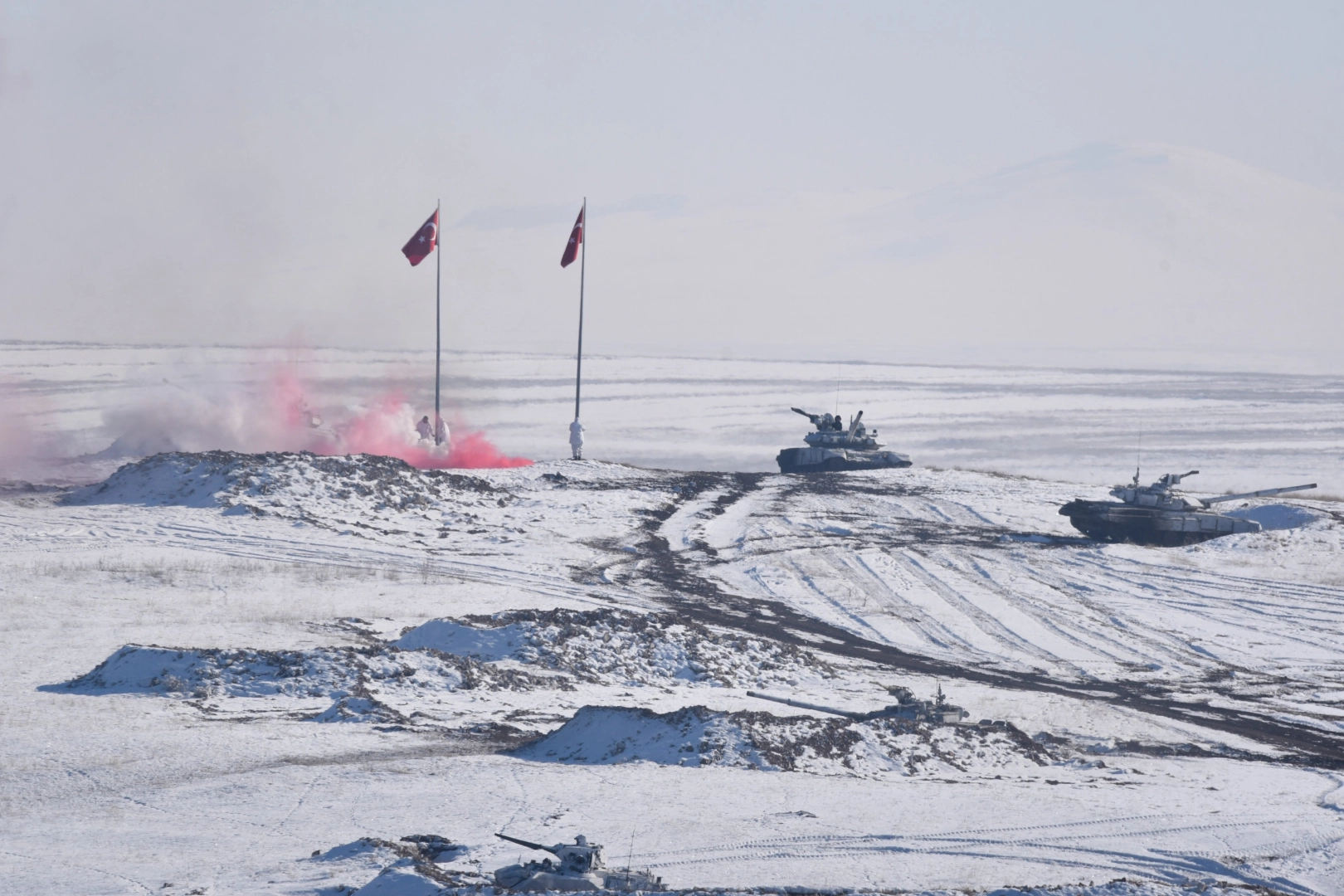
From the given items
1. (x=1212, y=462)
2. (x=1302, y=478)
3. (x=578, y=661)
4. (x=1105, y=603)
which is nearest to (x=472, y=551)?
(x=578, y=661)

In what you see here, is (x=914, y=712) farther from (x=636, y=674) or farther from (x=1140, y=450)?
(x=1140, y=450)

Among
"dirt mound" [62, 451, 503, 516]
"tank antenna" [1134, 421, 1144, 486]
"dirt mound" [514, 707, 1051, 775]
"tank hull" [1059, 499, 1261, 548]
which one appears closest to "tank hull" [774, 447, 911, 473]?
"tank antenna" [1134, 421, 1144, 486]

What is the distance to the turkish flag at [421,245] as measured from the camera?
57250 mm

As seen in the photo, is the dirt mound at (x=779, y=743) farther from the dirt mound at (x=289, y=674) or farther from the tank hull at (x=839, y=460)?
the tank hull at (x=839, y=460)

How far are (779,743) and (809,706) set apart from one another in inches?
118

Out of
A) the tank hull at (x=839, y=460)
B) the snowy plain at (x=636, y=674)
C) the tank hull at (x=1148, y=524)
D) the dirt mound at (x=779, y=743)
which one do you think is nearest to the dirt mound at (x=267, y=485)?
the snowy plain at (x=636, y=674)

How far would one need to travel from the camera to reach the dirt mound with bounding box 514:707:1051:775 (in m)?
21.5

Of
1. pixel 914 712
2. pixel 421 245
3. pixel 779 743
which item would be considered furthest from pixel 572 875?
pixel 421 245

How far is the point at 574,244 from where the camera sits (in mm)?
61562

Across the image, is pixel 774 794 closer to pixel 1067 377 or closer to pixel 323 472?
pixel 323 472

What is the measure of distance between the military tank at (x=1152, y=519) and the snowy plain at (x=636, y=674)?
90cm

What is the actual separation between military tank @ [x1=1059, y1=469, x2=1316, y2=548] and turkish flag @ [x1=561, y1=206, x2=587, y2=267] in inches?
934

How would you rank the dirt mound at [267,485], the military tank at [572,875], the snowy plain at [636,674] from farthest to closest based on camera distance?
the dirt mound at [267,485] → the snowy plain at [636,674] → the military tank at [572,875]

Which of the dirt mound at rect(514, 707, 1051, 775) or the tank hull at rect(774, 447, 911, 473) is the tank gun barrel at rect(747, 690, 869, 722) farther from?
the tank hull at rect(774, 447, 911, 473)
